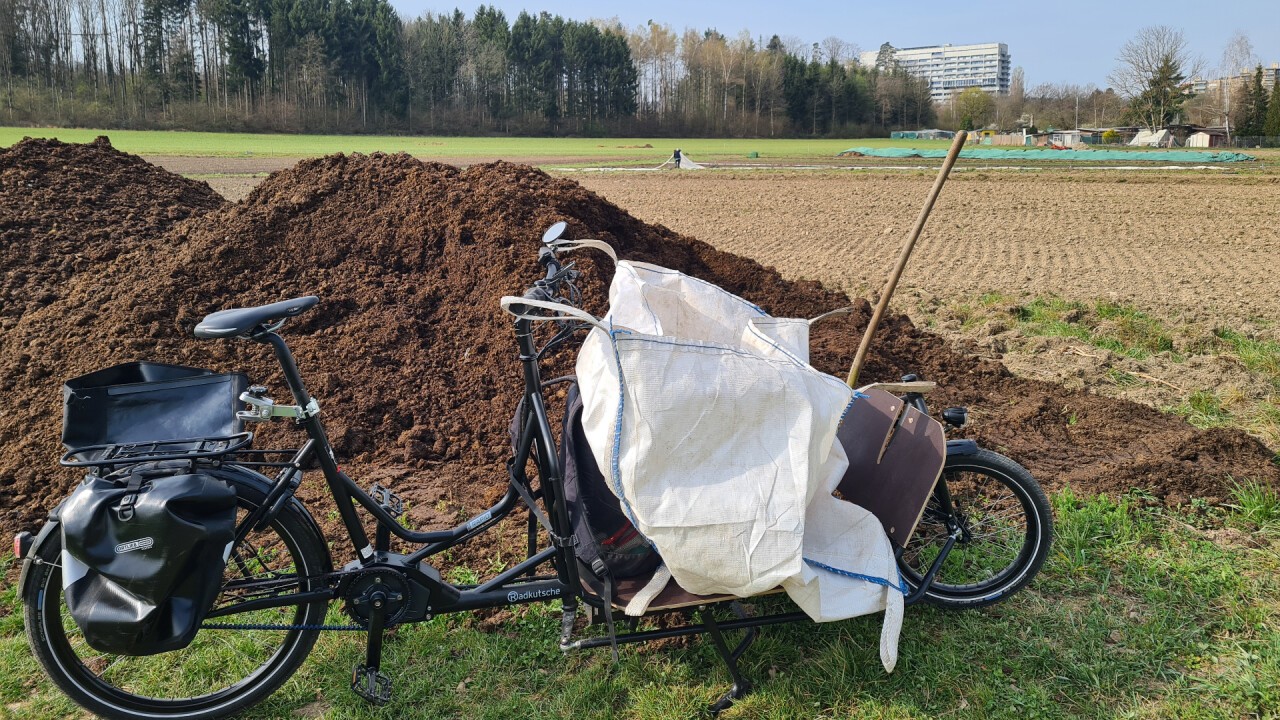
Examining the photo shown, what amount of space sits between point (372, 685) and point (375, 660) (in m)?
0.09

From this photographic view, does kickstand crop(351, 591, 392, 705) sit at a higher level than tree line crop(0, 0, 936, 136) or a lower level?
lower

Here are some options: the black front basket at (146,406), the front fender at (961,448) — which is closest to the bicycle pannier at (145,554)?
the black front basket at (146,406)

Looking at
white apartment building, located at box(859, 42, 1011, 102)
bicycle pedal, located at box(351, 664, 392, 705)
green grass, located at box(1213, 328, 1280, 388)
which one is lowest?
bicycle pedal, located at box(351, 664, 392, 705)

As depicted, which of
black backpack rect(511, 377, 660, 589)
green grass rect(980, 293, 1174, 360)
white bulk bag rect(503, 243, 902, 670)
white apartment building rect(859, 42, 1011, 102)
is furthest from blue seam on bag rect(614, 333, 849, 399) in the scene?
white apartment building rect(859, 42, 1011, 102)

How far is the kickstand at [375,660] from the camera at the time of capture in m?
2.89

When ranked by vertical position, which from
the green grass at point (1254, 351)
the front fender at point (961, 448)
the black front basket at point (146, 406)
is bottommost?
the green grass at point (1254, 351)

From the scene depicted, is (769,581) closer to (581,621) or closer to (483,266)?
(581,621)

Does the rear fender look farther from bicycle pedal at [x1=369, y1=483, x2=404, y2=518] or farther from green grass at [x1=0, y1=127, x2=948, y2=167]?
green grass at [x1=0, y1=127, x2=948, y2=167]

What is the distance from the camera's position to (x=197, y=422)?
266cm

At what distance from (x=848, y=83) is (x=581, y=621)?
4161 inches

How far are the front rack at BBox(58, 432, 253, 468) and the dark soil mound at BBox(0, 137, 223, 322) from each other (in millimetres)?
4336

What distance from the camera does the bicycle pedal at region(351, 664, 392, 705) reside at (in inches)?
113

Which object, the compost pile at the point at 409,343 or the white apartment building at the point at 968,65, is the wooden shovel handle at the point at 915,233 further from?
the white apartment building at the point at 968,65

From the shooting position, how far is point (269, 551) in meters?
3.62
